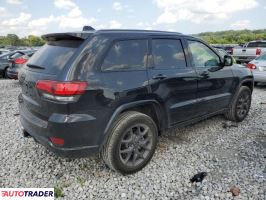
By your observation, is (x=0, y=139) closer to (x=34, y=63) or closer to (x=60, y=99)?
(x=34, y=63)

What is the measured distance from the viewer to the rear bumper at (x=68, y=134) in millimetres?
3029

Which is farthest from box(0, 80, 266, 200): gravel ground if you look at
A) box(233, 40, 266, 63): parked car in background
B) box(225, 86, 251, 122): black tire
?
box(233, 40, 266, 63): parked car in background

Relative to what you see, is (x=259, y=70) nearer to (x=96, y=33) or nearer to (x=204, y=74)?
(x=204, y=74)

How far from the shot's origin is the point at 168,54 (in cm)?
408

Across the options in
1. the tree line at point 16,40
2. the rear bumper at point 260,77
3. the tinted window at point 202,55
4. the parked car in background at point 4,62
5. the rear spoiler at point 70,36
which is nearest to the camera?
the rear spoiler at point 70,36

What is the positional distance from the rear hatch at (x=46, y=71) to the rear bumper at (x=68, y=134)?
97 millimetres

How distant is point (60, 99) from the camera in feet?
9.80

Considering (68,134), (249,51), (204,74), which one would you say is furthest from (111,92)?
(249,51)

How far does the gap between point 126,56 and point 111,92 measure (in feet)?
1.86

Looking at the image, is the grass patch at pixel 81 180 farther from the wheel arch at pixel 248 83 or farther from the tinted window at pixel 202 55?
the wheel arch at pixel 248 83

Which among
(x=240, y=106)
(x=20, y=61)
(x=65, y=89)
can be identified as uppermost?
(x=65, y=89)

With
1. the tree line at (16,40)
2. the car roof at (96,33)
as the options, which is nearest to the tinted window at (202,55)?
the car roof at (96,33)

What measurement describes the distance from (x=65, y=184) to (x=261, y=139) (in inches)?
134

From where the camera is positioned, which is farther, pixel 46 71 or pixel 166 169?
pixel 166 169
